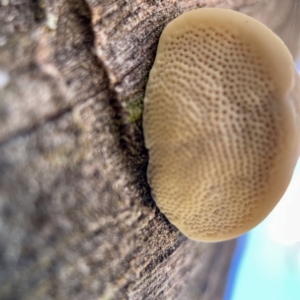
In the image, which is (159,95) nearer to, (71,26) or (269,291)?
(71,26)

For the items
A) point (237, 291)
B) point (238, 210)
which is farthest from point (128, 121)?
point (237, 291)

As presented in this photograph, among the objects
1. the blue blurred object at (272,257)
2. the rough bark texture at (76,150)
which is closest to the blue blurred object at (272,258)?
the blue blurred object at (272,257)

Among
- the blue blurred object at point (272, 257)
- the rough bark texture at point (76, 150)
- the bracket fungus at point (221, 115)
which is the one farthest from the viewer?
the blue blurred object at point (272, 257)

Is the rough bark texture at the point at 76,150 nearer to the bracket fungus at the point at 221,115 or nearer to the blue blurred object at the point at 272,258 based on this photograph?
the bracket fungus at the point at 221,115

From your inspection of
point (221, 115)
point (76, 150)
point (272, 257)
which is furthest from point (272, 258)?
point (76, 150)

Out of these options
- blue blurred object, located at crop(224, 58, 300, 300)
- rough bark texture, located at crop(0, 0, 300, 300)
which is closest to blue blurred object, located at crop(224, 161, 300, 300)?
blue blurred object, located at crop(224, 58, 300, 300)

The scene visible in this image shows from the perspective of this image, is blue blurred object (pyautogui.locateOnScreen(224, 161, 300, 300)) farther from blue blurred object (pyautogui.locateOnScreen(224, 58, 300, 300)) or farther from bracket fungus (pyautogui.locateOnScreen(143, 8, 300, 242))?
bracket fungus (pyautogui.locateOnScreen(143, 8, 300, 242))
